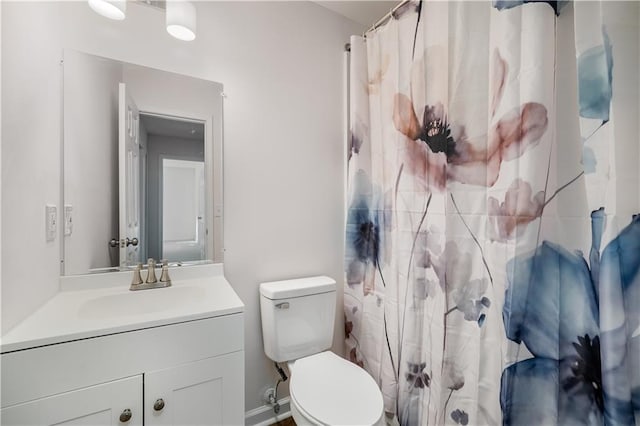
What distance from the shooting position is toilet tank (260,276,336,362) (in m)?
1.41

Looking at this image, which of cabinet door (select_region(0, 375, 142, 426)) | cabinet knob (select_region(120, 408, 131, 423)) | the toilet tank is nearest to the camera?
cabinet door (select_region(0, 375, 142, 426))

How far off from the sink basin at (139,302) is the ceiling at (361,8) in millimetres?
1827

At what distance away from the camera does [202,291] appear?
3.95 feet

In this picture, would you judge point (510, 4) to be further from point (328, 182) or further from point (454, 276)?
point (328, 182)

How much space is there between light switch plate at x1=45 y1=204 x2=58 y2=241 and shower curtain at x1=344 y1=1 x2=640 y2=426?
4.82 ft

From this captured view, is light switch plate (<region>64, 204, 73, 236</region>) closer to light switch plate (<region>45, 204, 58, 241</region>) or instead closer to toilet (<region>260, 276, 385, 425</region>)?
light switch plate (<region>45, 204, 58, 241</region>)

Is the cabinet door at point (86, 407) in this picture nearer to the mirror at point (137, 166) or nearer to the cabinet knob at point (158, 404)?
the cabinet knob at point (158, 404)

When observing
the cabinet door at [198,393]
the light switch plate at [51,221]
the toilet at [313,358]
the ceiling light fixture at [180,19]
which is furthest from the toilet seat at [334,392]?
the ceiling light fixture at [180,19]

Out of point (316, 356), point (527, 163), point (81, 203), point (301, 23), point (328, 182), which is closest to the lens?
point (527, 163)

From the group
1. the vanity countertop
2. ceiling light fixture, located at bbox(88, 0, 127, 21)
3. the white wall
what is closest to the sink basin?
the vanity countertop

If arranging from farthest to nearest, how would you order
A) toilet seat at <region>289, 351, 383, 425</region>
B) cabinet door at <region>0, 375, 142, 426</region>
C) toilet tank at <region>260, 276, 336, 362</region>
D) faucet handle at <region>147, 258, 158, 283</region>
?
toilet tank at <region>260, 276, 336, 362</region> → faucet handle at <region>147, 258, 158, 283</region> → toilet seat at <region>289, 351, 383, 425</region> → cabinet door at <region>0, 375, 142, 426</region>

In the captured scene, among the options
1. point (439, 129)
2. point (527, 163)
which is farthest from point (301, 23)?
point (527, 163)

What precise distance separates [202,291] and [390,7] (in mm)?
1973

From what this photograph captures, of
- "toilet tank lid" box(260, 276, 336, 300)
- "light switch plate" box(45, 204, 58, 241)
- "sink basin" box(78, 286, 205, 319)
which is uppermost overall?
"light switch plate" box(45, 204, 58, 241)
